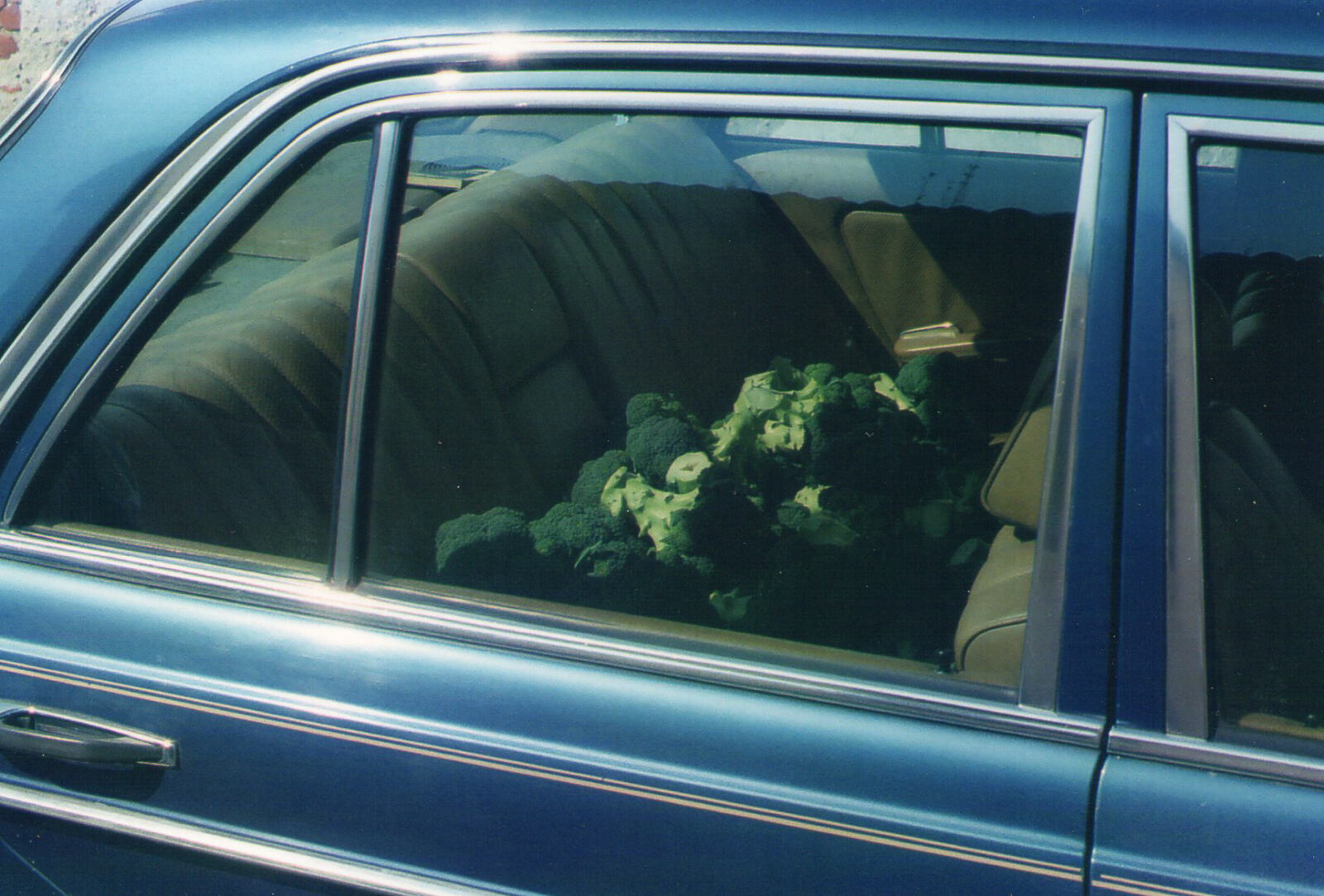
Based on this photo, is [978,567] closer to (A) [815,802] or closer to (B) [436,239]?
(A) [815,802]

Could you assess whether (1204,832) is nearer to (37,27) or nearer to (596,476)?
(596,476)

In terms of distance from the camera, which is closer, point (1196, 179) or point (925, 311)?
point (1196, 179)

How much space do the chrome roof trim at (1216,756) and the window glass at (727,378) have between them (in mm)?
123

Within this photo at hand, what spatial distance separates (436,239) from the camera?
2.03 meters

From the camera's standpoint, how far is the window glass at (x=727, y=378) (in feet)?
4.36

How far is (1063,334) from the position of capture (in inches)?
43.6

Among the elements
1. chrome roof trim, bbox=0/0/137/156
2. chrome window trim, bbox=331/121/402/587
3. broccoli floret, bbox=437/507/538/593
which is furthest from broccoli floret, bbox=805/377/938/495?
chrome roof trim, bbox=0/0/137/156

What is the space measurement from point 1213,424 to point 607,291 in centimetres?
141

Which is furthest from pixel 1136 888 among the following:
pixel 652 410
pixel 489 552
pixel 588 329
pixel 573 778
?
pixel 588 329

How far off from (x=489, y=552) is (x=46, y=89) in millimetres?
804

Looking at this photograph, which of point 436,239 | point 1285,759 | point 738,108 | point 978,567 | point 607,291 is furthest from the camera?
point 607,291

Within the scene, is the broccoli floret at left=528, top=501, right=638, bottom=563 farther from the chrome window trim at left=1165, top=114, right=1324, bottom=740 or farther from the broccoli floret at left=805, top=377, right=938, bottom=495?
the chrome window trim at left=1165, top=114, right=1324, bottom=740

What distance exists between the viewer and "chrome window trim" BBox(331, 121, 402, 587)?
1282mm

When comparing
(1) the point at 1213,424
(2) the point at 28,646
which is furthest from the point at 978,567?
(2) the point at 28,646
